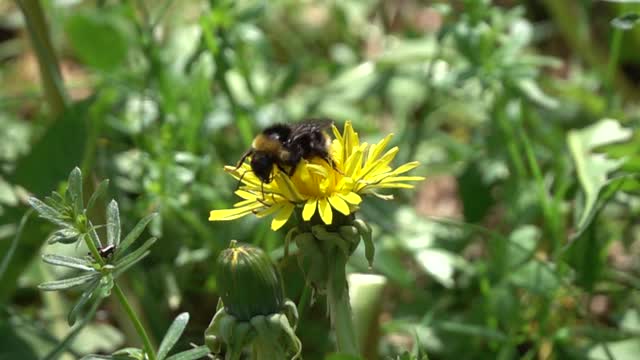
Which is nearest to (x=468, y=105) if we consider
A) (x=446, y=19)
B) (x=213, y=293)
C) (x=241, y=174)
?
(x=446, y=19)

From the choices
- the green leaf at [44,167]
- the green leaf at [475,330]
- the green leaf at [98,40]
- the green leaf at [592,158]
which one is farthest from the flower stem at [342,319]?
the green leaf at [98,40]

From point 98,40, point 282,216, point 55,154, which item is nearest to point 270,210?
point 282,216

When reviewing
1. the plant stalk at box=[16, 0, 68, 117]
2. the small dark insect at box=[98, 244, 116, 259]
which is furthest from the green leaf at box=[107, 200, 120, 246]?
the plant stalk at box=[16, 0, 68, 117]

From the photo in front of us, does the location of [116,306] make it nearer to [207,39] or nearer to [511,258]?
[207,39]

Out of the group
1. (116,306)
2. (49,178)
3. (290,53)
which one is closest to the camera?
(116,306)

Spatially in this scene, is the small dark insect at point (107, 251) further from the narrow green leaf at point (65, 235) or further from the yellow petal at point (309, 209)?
the yellow petal at point (309, 209)

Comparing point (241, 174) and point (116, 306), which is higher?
point (241, 174)
